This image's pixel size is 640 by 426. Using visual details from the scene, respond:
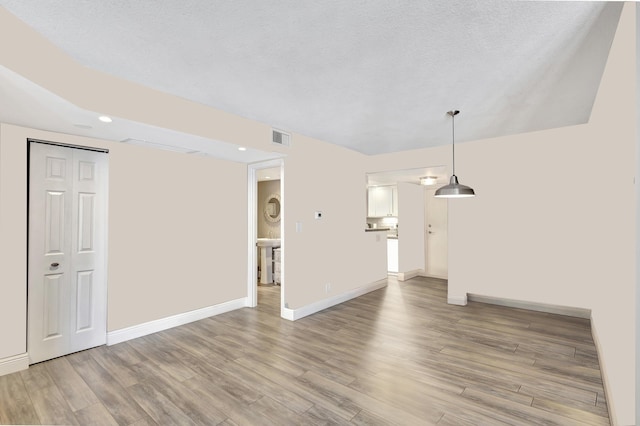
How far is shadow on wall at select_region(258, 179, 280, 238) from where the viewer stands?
746cm

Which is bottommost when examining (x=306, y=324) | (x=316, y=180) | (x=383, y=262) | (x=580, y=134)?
(x=306, y=324)

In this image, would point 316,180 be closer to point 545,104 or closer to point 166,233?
point 166,233

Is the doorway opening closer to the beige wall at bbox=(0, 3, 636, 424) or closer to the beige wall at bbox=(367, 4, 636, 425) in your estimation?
the beige wall at bbox=(0, 3, 636, 424)

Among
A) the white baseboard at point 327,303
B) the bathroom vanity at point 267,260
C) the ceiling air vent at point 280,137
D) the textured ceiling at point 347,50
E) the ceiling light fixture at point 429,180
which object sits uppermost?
the textured ceiling at point 347,50

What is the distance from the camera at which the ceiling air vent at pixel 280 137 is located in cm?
406

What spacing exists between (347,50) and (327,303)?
12.3 ft

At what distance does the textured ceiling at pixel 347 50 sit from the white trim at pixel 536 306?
2.89 m

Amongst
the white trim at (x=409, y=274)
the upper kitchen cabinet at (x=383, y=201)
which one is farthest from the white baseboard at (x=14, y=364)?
the upper kitchen cabinet at (x=383, y=201)

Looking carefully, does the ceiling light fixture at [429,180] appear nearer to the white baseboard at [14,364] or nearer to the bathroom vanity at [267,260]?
the bathroom vanity at [267,260]

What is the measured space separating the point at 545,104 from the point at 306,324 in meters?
3.91

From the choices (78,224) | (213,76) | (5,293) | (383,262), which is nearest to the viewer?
(213,76)

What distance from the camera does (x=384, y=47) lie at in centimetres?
215

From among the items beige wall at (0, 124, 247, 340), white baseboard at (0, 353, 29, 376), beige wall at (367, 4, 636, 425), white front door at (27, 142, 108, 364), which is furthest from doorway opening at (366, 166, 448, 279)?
white baseboard at (0, 353, 29, 376)

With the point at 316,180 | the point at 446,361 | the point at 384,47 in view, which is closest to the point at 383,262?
the point at 316,180
